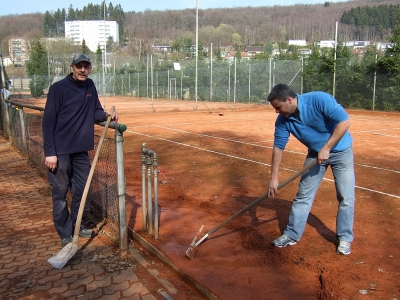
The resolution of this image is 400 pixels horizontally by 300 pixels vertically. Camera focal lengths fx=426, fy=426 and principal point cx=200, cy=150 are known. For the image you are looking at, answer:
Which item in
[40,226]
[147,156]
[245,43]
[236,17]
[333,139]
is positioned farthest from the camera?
[236,17]

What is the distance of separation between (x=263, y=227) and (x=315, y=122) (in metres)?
1.66

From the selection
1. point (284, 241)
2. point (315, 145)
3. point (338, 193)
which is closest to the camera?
point (315, 145)

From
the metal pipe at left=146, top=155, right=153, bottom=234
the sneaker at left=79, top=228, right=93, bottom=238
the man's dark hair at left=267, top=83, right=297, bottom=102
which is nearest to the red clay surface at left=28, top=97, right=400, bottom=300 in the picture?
the metal pipe at left=146, top=155, right=153, bottom=234

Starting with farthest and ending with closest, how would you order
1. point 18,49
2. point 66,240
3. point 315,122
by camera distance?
point 18,49
point 66,240
point 315,122

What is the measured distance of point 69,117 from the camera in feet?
15.3

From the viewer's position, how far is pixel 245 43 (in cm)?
13350

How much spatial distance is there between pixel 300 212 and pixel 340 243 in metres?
0.52

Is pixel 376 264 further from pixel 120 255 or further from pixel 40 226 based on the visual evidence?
pixel 40 226

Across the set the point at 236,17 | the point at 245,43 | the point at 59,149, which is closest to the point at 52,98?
the point at 59,149

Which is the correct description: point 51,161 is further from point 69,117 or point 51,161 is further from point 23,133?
point 23,133

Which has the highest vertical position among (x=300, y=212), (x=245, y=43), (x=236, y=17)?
(x=236, y=17)

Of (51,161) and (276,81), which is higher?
(276,81)

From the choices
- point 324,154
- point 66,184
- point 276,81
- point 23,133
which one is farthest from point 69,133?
point 276,81

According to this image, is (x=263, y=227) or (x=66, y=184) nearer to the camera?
(x=66, y=184)
